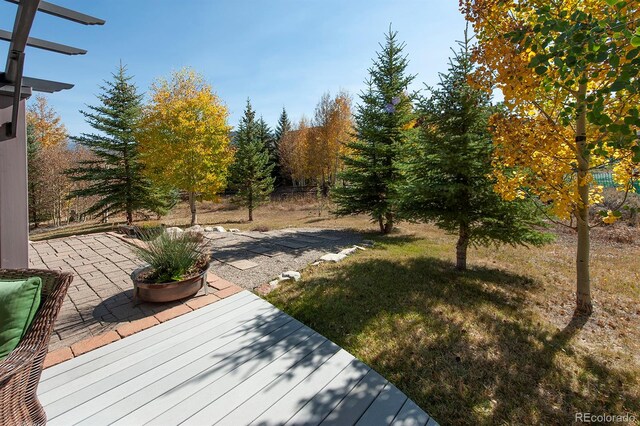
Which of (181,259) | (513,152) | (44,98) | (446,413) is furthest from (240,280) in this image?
(44,98)

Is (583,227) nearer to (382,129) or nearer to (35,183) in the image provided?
(382,129)

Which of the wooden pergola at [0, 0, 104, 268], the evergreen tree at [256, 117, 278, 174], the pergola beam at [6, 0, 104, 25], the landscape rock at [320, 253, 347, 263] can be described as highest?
the evergreen tree at [256, 117, 278, 174]

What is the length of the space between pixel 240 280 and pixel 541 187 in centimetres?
436

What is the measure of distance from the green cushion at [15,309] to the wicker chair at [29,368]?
0.14 ft

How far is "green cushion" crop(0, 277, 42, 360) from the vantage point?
1.51m

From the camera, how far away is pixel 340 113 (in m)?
19.7

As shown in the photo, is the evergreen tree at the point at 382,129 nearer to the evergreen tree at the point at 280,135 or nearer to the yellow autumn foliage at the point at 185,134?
the yellow autumn foliage at the point at 185,134

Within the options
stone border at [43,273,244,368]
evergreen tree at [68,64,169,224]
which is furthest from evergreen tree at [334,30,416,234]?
evergreen tree at [68,64,169,224]

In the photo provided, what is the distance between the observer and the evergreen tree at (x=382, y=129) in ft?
27.2

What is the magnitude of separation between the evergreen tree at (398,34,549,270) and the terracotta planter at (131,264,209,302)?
13.0 feet

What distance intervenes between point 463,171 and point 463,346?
290 cm

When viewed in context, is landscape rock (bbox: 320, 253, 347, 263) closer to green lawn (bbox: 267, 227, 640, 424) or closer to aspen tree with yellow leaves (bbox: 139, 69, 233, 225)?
green lawn (bbox: 267, 227, 640, 424)

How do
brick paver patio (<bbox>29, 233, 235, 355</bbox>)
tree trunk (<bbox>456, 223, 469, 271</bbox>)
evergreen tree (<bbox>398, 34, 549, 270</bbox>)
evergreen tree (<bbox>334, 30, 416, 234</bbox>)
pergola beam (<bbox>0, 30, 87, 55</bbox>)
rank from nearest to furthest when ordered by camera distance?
pergola beam (<bbox>0, 30, 87, 55</bbox>) < brick paver patio (<bbox>29, 233, 235, 355</bbox>) < evergreen tree (<bbox>398, 34, 549, 270</bbox>) < tree trunk (<bbox>456, 223, 469, 271</bbox>) < evergreen tree (<bbox>334, 30, 416, 234</bbox>)

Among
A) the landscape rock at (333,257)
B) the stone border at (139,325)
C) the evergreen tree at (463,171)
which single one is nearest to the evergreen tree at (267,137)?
the landscape rock at (333,257)
